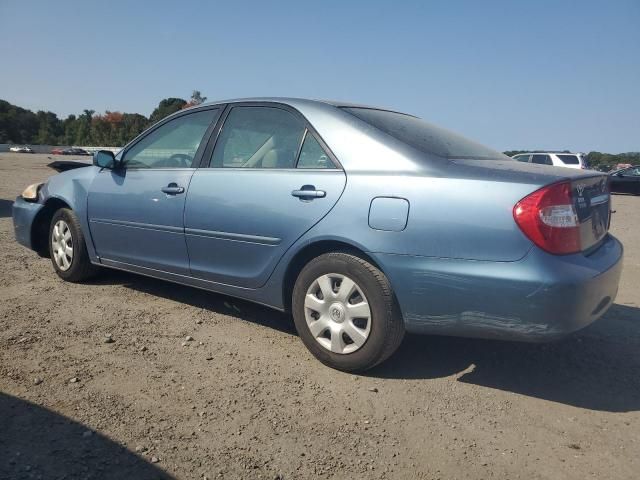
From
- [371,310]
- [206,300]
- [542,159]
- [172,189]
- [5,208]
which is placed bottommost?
[5,208]

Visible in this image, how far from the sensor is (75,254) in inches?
179

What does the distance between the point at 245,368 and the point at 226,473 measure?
39.7 inches

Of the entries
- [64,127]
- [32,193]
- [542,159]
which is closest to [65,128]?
[64,127]

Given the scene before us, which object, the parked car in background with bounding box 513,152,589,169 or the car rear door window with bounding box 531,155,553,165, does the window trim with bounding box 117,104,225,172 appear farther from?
the car rear door window with bounding box 531,155,553,165

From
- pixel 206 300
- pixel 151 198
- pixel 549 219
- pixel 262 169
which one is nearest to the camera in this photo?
pixel 549 219

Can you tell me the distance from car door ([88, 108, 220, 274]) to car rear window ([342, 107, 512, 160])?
3.96 ft

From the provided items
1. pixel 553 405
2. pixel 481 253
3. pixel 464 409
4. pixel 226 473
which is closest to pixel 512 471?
pixel 464 409

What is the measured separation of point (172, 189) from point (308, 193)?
47.2 inches

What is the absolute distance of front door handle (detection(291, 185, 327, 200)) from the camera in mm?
3055

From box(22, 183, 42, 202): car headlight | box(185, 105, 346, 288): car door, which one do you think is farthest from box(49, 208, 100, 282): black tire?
box(185, 105, 346, 288): car door

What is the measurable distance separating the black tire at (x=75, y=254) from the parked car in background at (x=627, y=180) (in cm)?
2293

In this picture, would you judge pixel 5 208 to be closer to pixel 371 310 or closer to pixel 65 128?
pixel 371 310

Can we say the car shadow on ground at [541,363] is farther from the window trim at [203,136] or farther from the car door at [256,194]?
the window trim at [203,136]

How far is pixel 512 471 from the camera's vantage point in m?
2.18
